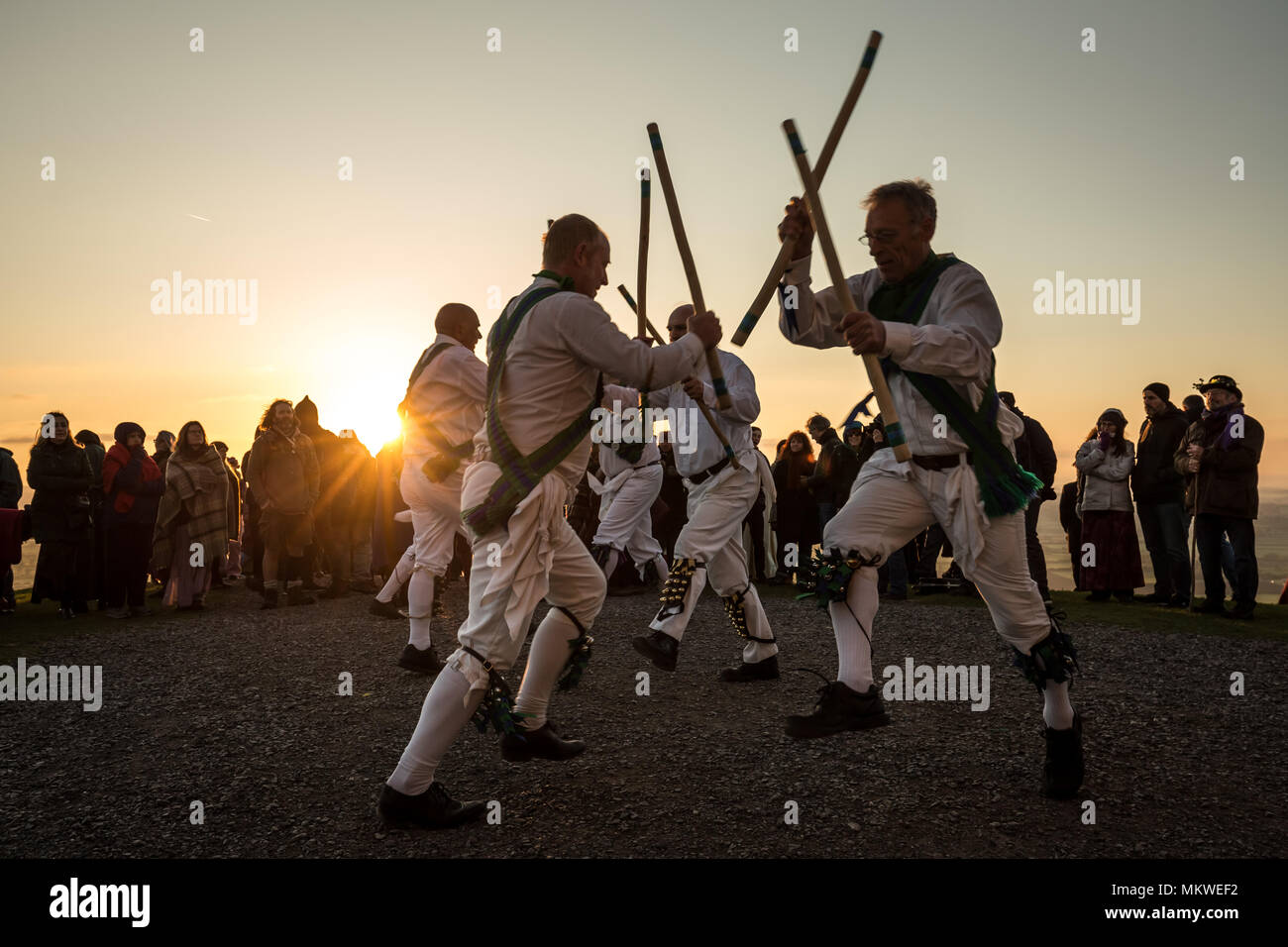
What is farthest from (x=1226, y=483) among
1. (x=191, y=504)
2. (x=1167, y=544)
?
(x=191, y=504)

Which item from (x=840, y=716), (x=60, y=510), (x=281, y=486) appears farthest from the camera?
(x=281, y=486)

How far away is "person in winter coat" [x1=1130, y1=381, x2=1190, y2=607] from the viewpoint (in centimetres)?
990

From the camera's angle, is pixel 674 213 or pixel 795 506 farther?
pixel 795 506

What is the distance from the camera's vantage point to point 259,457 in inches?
410

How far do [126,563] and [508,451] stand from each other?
27.8 ft

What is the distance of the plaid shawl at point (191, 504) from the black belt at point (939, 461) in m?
9.41

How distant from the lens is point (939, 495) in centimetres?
366

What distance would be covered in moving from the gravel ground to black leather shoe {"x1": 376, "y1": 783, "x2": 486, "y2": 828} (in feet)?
0.17

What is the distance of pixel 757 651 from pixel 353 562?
7725mm

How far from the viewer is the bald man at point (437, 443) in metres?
5.90

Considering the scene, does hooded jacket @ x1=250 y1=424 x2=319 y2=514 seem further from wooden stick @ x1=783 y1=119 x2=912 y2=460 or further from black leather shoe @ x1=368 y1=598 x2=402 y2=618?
wooden stick @ x1=783 y1=119 x2=912 y2=460

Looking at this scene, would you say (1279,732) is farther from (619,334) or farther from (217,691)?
(217,691)

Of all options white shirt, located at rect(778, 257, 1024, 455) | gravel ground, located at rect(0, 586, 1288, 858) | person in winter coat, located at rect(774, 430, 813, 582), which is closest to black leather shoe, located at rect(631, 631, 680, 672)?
gravel ground, located at rect(0, 586, 1288, 858)

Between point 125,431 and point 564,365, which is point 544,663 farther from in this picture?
point 125,431
